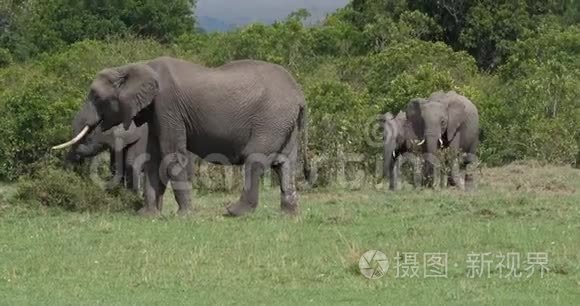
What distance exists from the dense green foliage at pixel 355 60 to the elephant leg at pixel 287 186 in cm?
530

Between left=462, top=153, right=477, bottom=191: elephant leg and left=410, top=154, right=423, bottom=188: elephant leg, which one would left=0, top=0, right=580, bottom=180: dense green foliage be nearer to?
left=410, top=154, right=423, bottom=188: elephant leg

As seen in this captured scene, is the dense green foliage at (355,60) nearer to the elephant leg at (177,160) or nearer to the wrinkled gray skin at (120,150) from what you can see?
the wrinkled gray skin at (120,150)

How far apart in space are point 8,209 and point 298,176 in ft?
21.1

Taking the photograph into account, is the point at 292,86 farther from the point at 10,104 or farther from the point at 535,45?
the point at 535,45

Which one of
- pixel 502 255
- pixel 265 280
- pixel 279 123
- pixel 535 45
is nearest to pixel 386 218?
pixel 279 123

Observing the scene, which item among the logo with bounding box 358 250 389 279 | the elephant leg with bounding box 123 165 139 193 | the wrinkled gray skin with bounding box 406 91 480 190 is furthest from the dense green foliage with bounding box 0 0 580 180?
the logo with bounding box 358 250 389 279

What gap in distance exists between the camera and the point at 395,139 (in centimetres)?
2278

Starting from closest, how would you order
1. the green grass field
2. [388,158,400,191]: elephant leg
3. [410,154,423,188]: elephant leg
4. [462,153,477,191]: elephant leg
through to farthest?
the green grass field < [462,153,477,191]: elephant leg < [388,158,400,191]: elephant leg < [410,154,423,188]: elephant leg

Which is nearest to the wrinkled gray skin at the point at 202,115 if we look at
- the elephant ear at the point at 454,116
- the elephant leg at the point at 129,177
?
the elephant leg at the point at 129,177

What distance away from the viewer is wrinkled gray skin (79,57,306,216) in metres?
15.1

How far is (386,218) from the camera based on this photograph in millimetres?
14461

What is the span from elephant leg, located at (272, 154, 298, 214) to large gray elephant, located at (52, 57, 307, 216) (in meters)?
0.01

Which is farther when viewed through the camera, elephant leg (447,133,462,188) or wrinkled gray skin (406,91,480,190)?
wrinkled gray skin (406,91,480,190)

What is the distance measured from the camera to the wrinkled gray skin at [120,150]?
18.2 metres
